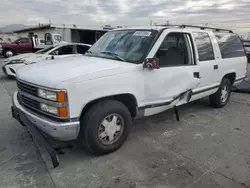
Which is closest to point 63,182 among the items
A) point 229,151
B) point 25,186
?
point 25,186

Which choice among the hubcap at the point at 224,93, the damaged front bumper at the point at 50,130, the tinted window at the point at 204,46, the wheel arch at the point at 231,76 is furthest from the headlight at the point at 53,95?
the wheel arch at the point at 231,76

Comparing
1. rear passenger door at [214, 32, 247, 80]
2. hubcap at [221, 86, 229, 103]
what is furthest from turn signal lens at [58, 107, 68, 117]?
hubcap at [221, 86, 229, 103]

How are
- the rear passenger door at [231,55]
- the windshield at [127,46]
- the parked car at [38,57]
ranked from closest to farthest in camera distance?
1. the windshield at [127,46]
2. the rear passenger door at [231,55]
3. the parked car at [38,57]

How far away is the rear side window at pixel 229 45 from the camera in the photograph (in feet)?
16.9

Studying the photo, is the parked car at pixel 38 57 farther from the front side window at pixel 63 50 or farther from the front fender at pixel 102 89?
the front fender at pixel 102 89

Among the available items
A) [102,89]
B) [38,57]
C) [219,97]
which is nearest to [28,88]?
[102,89]

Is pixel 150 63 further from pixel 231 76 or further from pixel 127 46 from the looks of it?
pixel 231 76

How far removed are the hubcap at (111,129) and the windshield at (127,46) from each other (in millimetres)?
920

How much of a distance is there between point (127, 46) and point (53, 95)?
1.60 metres

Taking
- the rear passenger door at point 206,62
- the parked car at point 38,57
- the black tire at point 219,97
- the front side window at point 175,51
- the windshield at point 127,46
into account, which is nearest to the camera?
the windshield at point 127,46

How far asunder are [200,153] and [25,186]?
2.46 m

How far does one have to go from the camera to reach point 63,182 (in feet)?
8.76

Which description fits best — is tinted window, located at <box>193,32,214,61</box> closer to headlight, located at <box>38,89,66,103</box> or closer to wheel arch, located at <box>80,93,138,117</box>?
wheel arch, located at <box>80,93,138,117</box>

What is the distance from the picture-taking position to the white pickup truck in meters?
2.74
